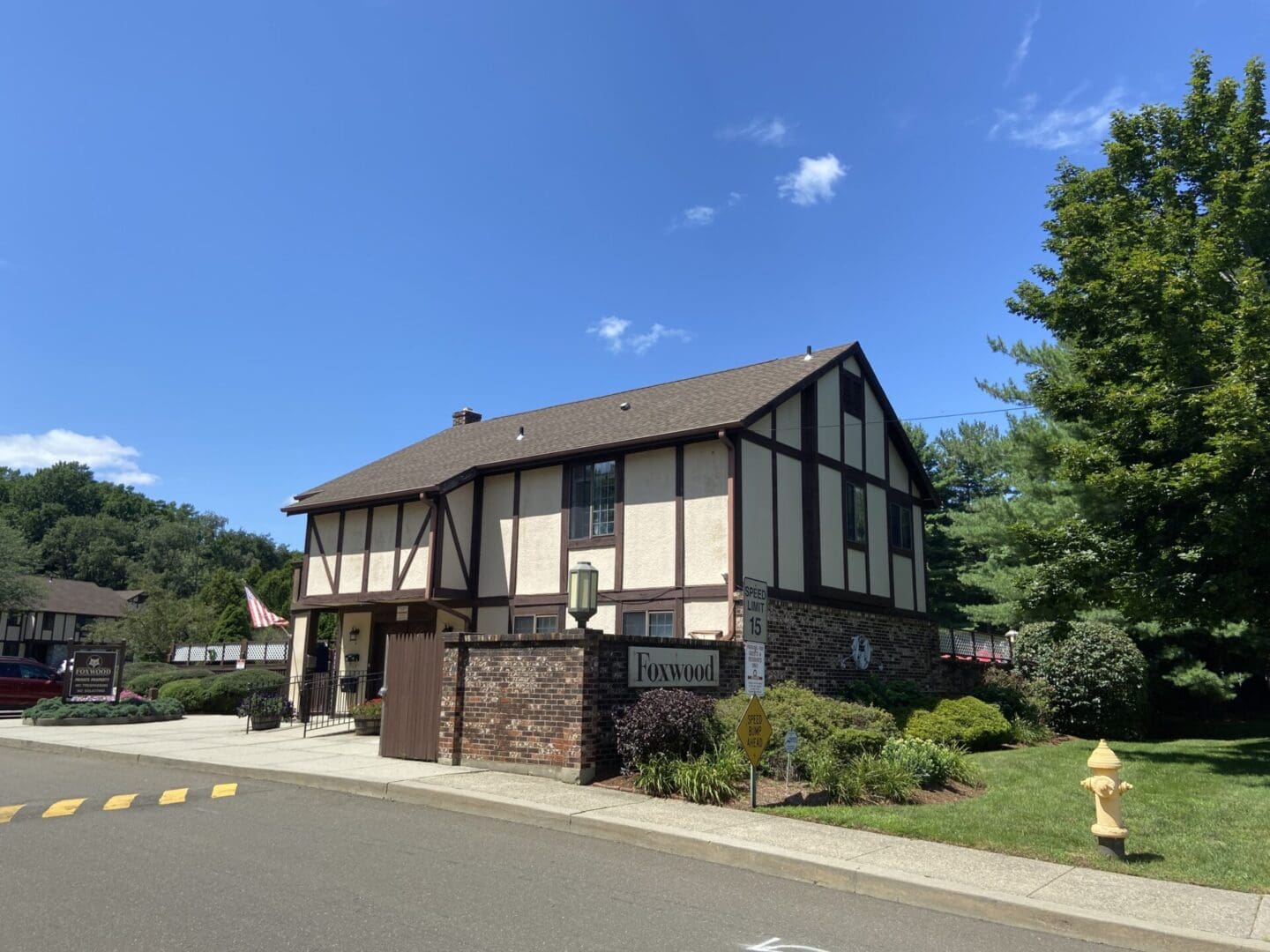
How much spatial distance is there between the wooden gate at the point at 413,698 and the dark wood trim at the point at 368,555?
7338 millimetres

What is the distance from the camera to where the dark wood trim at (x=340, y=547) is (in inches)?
874

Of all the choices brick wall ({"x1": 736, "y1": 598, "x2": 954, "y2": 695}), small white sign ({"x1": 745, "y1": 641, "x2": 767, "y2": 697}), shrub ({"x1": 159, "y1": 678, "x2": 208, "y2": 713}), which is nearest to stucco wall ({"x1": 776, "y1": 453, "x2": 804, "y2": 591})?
brick wall ({"x1": 736, "y1": 598, "x2": 954, "y2": 695})

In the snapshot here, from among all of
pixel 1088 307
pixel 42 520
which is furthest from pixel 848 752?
pixel 42 520

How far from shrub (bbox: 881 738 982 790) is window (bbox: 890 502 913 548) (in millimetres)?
10188

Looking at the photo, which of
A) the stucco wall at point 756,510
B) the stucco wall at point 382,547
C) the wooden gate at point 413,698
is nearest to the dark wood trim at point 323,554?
the stucco wall at point 382,547

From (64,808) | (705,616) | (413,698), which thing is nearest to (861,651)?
(705,616)

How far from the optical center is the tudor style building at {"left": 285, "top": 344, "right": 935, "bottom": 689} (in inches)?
678

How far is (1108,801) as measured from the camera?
7840mm

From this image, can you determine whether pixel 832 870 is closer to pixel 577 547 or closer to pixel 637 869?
pixel 637 869

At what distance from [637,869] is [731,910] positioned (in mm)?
1349

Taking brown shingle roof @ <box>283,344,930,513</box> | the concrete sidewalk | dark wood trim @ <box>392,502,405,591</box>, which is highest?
brown shingle roof @ <box>283,344,930,513</box>

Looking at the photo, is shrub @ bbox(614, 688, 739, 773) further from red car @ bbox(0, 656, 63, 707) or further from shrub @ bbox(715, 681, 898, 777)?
red car @ bbox(0, 656, 63, 707)

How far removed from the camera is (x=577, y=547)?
18734 mm

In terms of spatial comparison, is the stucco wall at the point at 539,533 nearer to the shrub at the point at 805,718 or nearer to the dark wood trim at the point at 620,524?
the dark wood trim at the point at 620,524
